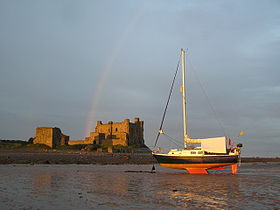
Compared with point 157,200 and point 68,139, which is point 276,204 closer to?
point 157,200

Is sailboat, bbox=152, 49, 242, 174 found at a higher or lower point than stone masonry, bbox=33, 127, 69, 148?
lower

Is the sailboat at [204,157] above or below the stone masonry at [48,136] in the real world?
below

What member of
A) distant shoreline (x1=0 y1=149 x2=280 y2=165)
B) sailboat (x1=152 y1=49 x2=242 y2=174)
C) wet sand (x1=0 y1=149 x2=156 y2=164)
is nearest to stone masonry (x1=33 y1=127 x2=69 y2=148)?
distant shoreline (x1=0 y1=149 x2=280 y2=165)

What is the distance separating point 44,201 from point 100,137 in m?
102

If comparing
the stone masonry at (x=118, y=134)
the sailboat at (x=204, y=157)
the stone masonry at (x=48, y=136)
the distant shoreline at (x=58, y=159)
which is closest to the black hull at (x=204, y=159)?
the sailboat at (x=204, y=157)

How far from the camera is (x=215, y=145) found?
30.9m

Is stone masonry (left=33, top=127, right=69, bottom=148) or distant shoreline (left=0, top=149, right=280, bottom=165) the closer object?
distant shoreline (left=0, top=149, right=280, bottom=165)

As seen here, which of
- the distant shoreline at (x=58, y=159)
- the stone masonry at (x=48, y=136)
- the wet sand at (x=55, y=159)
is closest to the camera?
the wet sand at (x=55, y=159)

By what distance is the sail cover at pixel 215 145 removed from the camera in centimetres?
3078

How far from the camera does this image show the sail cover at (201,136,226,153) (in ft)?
101

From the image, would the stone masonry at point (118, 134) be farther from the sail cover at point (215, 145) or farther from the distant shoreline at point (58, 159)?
the sail cover at point (215, 145)

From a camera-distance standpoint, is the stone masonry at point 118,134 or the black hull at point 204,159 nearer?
the black hull at point 204,159

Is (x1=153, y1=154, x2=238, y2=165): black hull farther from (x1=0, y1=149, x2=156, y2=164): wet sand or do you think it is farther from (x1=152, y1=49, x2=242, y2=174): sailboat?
(x1=0, y1=149, x2=156, y2=164): wet sand

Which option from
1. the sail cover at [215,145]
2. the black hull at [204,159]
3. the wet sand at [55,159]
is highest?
the sail cover at [215,145]
